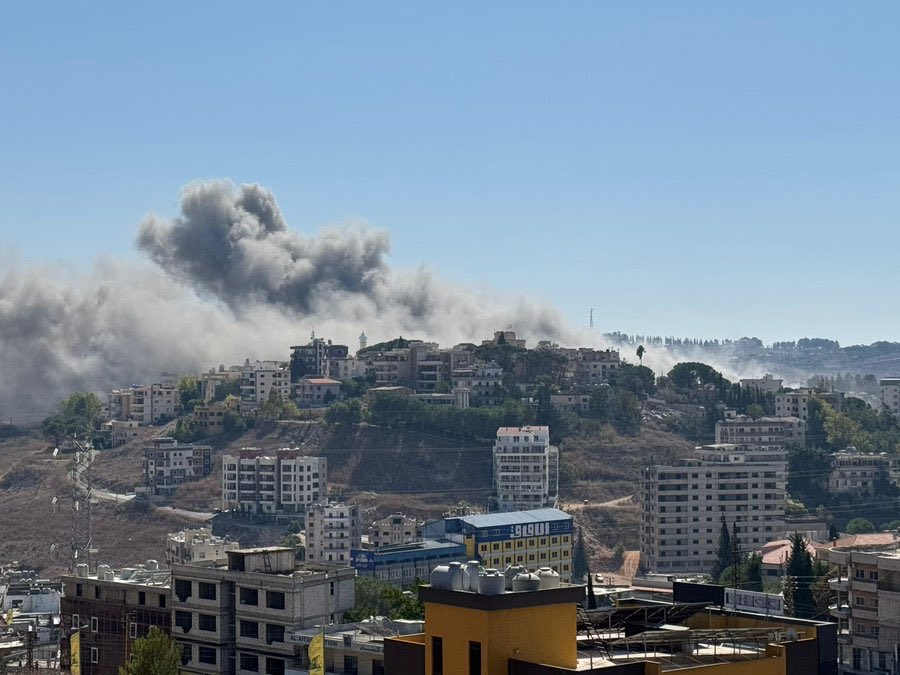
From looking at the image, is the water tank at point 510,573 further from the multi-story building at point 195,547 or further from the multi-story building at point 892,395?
the multi-story building at point 892,395

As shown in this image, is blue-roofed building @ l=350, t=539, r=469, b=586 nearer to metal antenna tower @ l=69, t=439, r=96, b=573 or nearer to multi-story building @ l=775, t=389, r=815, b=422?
metal antenna tower @ l=69, t=439, r=96, b=573

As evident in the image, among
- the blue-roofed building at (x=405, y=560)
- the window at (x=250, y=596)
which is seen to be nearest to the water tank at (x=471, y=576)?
the window at (x=250, y=596)

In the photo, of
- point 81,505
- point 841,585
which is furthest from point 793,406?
point 841,585

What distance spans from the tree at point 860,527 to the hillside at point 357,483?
12.4 m

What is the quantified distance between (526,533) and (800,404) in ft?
164

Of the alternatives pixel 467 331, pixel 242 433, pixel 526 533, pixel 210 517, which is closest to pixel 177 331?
pixel 467 331

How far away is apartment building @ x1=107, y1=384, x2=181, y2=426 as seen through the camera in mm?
131750

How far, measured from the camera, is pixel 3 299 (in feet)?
533

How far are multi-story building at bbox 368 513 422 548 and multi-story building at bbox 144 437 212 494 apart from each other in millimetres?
27859

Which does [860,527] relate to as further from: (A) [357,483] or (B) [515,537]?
(A) [357,483]

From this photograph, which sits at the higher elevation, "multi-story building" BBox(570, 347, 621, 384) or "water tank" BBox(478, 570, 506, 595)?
"multi-story building" BBox(570, 347, 621, 384)

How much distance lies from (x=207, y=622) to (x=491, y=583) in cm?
2243

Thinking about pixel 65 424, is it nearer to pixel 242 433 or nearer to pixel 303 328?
pixel 242 433

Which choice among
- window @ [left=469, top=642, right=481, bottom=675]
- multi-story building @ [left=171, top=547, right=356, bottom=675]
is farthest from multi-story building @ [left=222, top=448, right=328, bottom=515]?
window @ [left=469, top=642, right=481, bottom=675]
